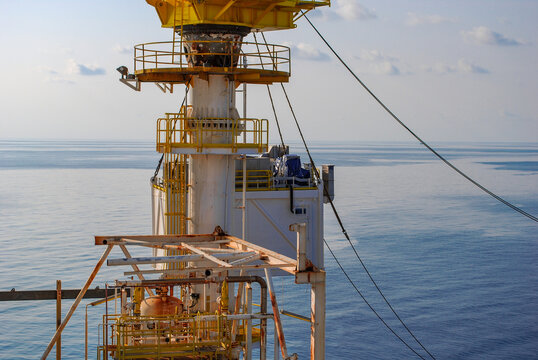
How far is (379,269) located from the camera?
145 feet

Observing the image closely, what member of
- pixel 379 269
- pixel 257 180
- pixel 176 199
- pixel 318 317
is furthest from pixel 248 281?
pixel 379 269

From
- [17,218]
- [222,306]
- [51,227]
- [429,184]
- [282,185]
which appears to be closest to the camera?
[222,306]

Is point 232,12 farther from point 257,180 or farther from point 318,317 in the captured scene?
point 257,180

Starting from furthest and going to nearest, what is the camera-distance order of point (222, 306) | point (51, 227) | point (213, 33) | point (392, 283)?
point (51, 227), point (392, 283), point (213, 33), point (222, 306)

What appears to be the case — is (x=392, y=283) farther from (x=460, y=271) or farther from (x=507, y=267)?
(x=507, y=267)

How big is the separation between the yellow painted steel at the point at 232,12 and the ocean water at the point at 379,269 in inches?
557

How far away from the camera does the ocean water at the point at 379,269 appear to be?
32.0 meters

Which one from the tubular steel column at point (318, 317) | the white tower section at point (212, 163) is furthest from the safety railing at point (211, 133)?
the tubular steel column at point (318, 317)

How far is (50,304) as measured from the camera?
37094 mm

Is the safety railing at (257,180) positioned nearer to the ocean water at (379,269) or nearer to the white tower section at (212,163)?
the ocean water at (379,269)

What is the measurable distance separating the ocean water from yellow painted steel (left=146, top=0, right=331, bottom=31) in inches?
557

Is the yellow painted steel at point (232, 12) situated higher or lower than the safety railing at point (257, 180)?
higher

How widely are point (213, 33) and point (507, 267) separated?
31.2 metres

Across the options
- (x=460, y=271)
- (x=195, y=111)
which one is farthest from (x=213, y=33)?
(x=460, y=271)
